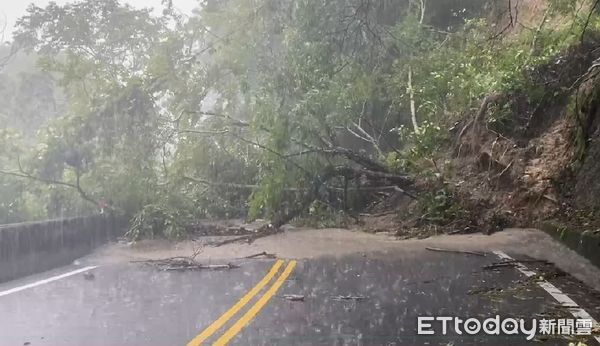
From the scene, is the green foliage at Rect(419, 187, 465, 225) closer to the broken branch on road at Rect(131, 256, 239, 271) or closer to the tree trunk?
the tree trunk

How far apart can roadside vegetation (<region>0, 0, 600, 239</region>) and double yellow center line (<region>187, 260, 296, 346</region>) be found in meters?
5.53

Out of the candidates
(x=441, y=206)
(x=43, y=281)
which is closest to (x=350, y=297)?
(x=43, y=281)

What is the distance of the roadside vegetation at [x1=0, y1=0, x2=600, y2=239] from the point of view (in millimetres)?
13547

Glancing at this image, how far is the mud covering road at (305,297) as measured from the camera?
5707 mm

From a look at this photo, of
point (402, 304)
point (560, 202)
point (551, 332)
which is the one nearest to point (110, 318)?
point (402, 304)

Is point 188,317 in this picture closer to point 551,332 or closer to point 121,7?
point 551,332

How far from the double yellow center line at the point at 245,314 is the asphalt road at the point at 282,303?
1 cm

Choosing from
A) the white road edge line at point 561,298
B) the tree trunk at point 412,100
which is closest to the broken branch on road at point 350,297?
the white road edge line at point 561,298

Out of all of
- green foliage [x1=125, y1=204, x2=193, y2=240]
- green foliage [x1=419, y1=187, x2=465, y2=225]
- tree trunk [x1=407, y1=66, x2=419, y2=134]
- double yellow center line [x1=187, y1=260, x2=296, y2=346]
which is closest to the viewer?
double yellow center line [x1=187, y1=260, x2=296, y2=346]

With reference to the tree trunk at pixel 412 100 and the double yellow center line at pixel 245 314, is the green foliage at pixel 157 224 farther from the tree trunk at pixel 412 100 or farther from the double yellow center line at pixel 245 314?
the tree trunk at pixel 412 100

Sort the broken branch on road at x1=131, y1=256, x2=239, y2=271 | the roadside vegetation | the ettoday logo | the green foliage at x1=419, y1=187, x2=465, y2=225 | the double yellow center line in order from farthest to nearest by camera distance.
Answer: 1. the roadside vegetation
2. the green foliage at x1=419, y1=187, x2=465, y2=225
3. the broken branch on road at x1=131, y1=256, x2=239, y2=271
4. the double yellow center line
5. the ettoday logo

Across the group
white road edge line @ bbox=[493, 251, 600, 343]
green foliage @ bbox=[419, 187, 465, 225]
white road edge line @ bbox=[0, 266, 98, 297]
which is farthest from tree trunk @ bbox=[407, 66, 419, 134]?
white road edge line @ bbox=[0, 266, 98, 297]

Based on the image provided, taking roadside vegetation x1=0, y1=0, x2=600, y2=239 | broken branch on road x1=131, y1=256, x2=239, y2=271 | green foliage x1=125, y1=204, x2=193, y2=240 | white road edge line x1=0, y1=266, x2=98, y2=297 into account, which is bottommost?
white road edge line x1=0, y1=266, x2=98, y2=297

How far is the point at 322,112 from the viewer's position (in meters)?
16.6
